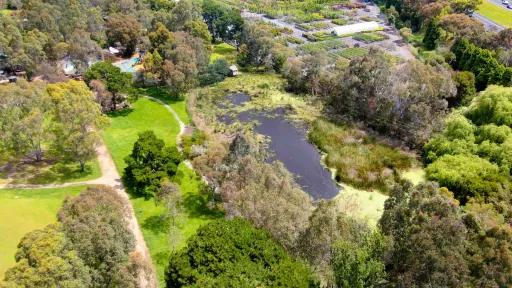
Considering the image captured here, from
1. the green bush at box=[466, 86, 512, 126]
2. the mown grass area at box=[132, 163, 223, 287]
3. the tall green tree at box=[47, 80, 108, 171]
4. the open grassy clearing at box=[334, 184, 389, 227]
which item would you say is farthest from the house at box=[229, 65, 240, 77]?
the green bush at box=[466, 86, 512, 126]

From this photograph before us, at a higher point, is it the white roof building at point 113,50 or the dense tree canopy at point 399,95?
the dense tree canopy at point 399,95

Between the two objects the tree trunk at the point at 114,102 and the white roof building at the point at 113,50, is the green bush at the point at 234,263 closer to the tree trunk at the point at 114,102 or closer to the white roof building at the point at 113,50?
the tree trunk at the point at 114,102

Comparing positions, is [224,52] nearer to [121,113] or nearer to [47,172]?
[121,113]

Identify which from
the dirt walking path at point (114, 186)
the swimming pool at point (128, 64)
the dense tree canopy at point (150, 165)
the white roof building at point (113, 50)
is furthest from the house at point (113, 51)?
the dense tree canopy at point (150, 165)

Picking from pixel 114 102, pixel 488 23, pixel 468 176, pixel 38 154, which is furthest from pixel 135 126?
pixel 488 23

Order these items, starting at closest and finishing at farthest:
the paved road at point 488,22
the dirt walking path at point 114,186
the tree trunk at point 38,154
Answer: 1. the dirt walking path at point 114,186
2. the tree trunk at point 38,154
3. the paved road at point 488,22
